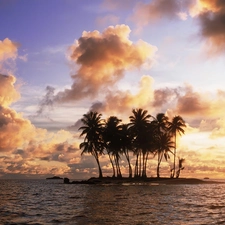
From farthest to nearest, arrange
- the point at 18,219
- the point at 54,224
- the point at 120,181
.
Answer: the point at 120,181 < the point at 18,219 < the point at 54,224

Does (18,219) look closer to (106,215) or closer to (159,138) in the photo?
(106,215)

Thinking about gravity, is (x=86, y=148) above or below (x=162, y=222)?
above

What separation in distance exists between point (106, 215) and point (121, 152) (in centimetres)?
6432

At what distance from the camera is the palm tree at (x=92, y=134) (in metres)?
84.9

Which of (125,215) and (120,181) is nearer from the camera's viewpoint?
(125,215)

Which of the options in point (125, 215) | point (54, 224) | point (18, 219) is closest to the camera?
point (54, 224)

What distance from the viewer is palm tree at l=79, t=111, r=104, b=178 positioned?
278ft

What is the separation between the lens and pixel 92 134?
84938 mm

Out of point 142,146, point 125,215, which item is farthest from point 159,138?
point 125,215

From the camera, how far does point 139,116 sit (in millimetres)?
86562

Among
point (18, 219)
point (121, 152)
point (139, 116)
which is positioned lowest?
point (18, 219)

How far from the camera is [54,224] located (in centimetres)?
2100

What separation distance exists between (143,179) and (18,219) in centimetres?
6774

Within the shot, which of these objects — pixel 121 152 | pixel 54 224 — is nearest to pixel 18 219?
pixel 54 224
